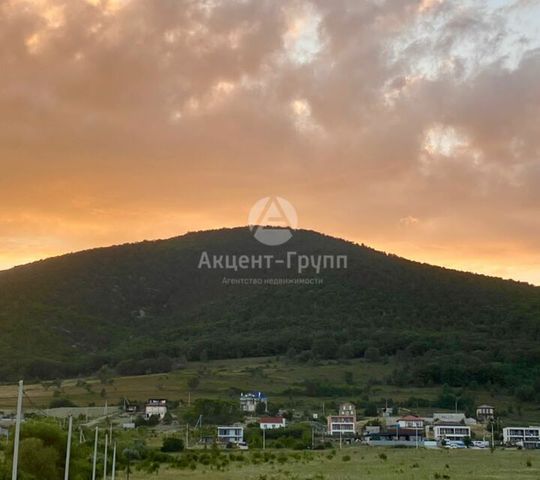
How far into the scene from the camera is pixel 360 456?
62438 mm

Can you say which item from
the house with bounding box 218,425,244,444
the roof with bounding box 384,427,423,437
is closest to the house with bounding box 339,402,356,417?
the roof with bounding box 384,427,423,437

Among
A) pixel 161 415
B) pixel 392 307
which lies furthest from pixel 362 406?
pixel 392 307

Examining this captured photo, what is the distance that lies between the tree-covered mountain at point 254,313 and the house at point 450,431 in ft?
112

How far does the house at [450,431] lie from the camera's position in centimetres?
8369

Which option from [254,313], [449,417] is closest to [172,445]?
[449,417]

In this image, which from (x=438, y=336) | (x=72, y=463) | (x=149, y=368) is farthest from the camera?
(x=438, y=336)

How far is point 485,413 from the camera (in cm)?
9931

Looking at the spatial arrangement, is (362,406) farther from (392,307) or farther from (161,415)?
(392,307)

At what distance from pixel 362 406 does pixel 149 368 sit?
134 ft

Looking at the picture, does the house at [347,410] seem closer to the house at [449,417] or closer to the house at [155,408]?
the house at [449,417]

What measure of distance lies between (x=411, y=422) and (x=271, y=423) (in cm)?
1386

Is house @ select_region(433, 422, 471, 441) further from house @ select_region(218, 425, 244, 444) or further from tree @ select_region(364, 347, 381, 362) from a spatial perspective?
tree @ select_region(364, 347, 381, 362)

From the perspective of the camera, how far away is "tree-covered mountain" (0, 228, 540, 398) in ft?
437

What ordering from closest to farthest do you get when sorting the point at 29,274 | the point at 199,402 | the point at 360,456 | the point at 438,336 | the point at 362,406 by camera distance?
the point at 360,456
the point at 199,402
the point at 362,406
the point at 438,336
the point at 29,274
